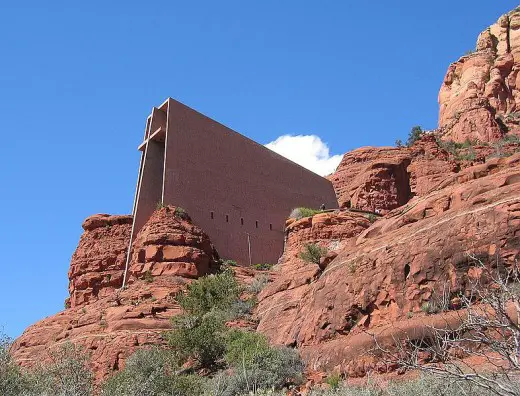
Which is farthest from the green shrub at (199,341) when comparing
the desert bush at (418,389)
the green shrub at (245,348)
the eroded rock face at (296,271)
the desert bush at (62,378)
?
the desert bush at (418,389)

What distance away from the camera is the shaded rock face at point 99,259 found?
96.6 feet

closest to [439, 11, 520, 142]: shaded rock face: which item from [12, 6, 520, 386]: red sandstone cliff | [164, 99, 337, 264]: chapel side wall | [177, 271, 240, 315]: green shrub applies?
[12, 6, 520, 386]: red sandstone cliff

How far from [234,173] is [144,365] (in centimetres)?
1626

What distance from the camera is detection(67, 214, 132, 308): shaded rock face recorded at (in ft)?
96.6

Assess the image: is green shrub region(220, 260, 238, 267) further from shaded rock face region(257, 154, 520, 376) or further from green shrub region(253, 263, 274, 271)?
shaded rock face region(257, 154, 520, 376)

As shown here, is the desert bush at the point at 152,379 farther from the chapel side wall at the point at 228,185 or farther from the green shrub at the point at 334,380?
the chapel side wall at the point at 228,185

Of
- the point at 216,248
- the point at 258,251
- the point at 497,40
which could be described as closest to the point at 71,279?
the point at 216,248

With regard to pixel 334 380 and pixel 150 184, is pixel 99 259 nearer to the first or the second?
pixel 150 184

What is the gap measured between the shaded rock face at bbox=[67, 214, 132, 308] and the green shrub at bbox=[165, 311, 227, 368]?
8.77m

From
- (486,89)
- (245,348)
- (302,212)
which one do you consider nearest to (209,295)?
(245,348)

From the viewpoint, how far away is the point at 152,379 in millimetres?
15594

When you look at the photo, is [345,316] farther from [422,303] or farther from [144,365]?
[144,365]

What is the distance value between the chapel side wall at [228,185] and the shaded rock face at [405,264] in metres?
12.2

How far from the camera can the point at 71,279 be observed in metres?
31.1
